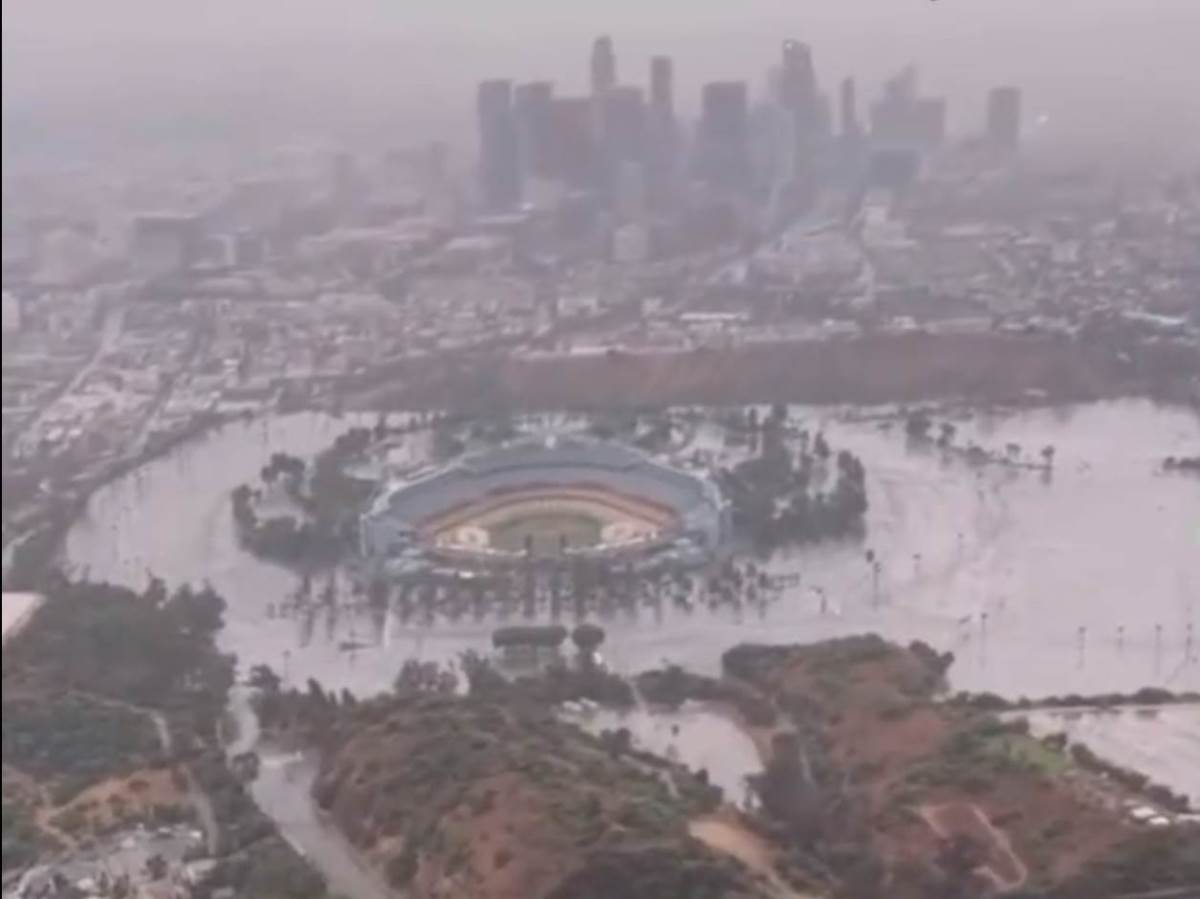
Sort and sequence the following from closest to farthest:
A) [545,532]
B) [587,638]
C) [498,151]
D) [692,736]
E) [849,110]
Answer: [692,736] < [587,638] < [545,532] < [849,110] < [498,151]

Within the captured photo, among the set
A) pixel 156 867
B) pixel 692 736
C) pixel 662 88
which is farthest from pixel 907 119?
pixel 156 867

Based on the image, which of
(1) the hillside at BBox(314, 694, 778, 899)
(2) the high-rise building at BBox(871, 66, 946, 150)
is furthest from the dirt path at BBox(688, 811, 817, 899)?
(2) the high-rise building at BBox(871, 66, 946, 150)

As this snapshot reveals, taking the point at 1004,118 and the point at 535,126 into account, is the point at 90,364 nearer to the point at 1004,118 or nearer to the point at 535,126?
the point at 535,126

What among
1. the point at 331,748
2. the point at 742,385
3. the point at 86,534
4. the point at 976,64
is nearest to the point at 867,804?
the point at 331,748

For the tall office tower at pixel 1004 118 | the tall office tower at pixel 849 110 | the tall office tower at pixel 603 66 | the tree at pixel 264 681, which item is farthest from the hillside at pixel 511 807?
the tall office tower at pixel 603 66

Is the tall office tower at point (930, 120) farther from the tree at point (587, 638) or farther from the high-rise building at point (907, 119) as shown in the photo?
the tree at point (587, 638)

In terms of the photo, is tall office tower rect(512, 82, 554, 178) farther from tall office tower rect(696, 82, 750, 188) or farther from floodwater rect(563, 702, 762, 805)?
floodwater rect(563, 702, 762, 805)

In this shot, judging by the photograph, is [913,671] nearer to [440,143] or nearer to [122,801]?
[122,801]
